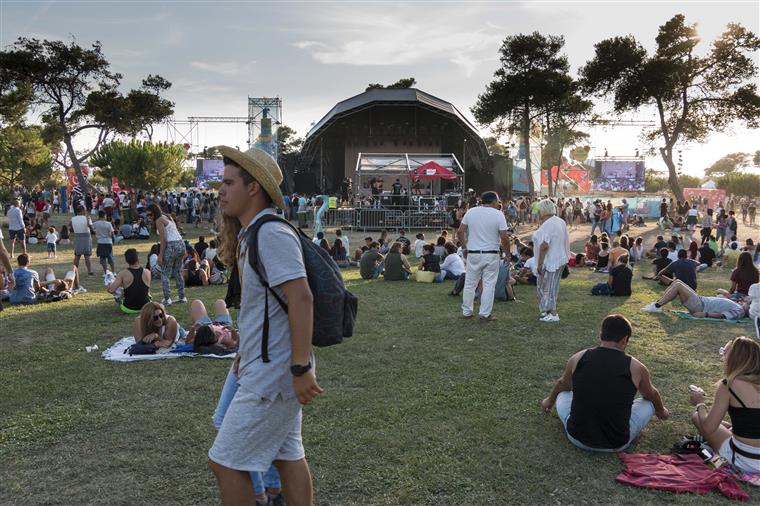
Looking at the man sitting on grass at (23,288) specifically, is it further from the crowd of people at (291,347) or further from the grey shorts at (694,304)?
the grey shorts at (694,304)

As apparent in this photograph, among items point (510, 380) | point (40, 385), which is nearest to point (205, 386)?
point (40, 385)

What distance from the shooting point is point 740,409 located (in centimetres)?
372

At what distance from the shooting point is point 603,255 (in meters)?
14.3

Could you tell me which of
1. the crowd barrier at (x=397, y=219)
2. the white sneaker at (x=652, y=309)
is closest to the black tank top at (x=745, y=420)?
the white sneaker at (x=652, y=309)

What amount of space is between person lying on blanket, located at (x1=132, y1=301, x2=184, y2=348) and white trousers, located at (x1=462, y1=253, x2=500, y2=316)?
13.0 ft

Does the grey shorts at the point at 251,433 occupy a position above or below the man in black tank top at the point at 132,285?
above

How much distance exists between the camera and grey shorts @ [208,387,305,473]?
2242 mm

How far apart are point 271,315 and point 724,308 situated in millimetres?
8436

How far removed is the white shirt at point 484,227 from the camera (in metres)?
7.78

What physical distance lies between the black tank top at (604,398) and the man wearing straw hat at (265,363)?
244 centimetres

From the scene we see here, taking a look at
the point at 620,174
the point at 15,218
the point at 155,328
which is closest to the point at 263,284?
the point at 155,328

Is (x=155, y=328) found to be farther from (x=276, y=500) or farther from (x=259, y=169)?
(x=259, y=169)

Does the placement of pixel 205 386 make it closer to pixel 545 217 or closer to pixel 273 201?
pixel 273 201

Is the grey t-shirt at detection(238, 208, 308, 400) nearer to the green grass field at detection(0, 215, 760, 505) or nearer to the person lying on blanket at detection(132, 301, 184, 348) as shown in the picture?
the green grass field at detection(0, 215, 760, 505)
